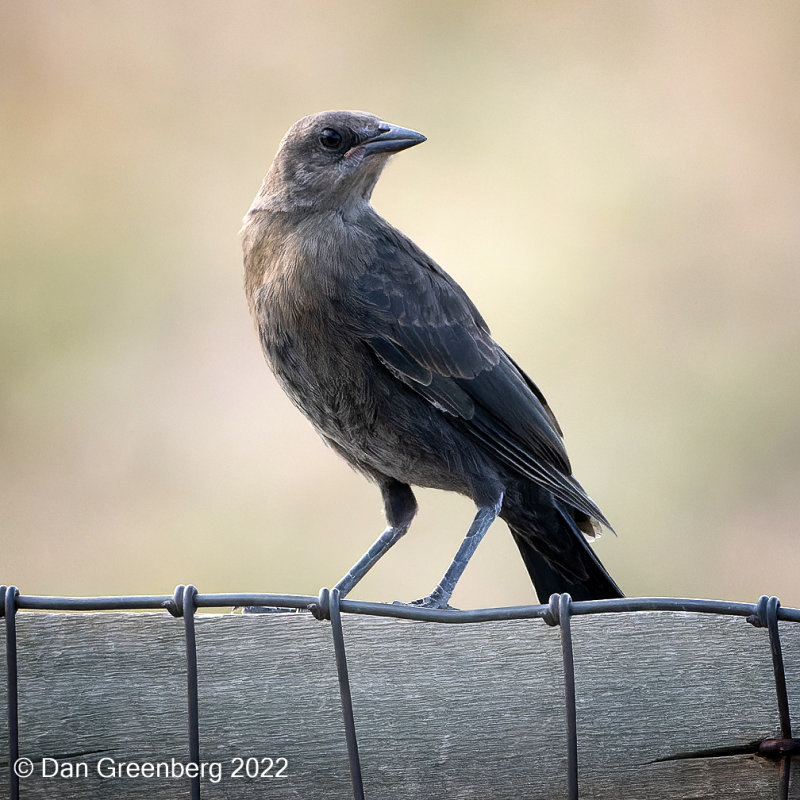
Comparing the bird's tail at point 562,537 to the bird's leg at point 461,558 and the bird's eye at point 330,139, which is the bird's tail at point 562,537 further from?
the bird's eye at point 330,139

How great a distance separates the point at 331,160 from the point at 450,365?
724mm

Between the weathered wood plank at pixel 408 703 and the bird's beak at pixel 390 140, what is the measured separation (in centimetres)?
181

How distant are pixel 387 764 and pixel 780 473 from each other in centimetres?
509

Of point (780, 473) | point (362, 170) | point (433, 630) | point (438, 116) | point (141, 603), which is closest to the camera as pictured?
point (141, 603)

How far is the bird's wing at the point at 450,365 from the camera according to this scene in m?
3.43

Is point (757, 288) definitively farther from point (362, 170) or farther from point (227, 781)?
point (227, 781)

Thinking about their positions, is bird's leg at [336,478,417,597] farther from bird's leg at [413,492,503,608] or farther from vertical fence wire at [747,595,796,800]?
vertical fence wire at [747,595,796,800]

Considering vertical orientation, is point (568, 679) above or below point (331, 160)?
below

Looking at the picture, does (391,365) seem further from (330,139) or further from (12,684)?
(12,684)

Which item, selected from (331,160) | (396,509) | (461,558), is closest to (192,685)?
(461,558)

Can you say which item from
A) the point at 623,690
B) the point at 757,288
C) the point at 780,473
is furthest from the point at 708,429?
the point at 623,690

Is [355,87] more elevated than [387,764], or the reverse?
[355,87]

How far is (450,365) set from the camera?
354cm

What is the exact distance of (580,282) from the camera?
7055 millimetres
